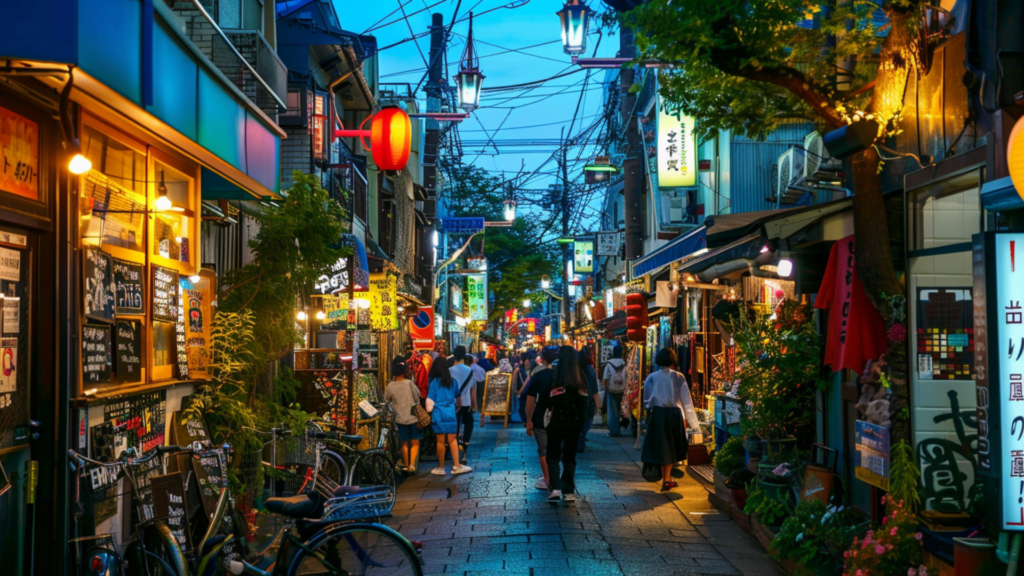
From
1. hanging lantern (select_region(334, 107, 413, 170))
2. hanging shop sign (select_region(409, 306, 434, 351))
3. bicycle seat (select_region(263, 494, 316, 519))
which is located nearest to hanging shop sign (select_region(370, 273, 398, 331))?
hanging lantern (select_region(334, 107, 413, 170))

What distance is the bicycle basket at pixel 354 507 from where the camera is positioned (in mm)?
6473

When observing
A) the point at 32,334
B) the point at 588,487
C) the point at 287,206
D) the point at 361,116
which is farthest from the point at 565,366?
the point at 361,116

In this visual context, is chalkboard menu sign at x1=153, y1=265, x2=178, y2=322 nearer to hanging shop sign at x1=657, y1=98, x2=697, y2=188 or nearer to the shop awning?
the shop awning

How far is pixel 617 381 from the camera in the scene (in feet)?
75.3

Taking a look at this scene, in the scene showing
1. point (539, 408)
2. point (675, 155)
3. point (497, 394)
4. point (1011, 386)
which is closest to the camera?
point (1011, 386)

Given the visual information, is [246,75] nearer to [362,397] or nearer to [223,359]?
[223,359]

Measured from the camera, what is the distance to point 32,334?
21.3 feet

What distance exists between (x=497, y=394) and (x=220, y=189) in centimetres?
1642

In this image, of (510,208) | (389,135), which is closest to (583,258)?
(510,208)

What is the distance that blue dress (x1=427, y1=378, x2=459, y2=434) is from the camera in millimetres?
15312

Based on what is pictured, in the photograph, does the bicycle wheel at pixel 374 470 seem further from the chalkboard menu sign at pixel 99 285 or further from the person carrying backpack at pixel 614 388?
the person carrying backpack at pixel 614 388

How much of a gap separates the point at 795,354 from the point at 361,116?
17.5m

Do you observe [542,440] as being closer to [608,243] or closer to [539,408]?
[539,408]

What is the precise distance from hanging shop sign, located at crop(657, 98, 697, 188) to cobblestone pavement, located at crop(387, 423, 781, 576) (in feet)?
19.3
